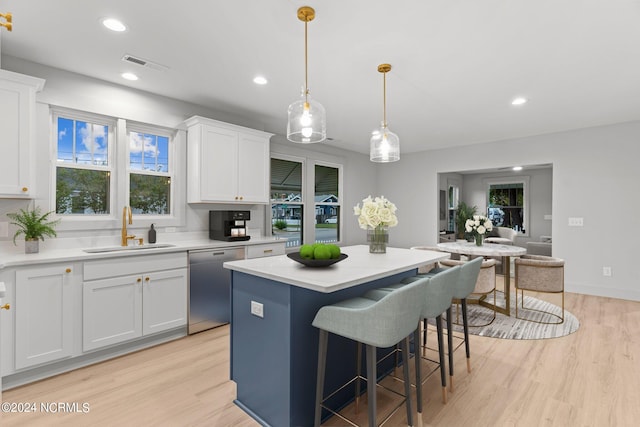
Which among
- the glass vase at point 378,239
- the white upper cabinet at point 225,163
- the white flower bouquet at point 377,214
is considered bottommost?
the glass vase at point 378,239

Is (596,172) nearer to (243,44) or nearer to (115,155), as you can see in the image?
(243,44)

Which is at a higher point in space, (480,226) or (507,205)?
(507,205)

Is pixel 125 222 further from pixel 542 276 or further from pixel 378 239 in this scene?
pixel 542 276

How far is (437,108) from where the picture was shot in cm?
411

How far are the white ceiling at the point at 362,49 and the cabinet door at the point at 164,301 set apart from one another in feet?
6.39

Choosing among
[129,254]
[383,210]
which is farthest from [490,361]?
[129,254]

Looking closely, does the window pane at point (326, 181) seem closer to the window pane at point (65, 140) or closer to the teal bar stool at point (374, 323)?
the window pane at point (65, 140)

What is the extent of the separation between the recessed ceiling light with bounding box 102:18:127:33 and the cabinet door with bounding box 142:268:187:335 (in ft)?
6.62

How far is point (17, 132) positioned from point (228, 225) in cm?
197

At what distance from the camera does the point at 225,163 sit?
394 centimetres

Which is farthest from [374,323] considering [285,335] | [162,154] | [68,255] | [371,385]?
[162,154]

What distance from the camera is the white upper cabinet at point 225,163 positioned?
374 cm

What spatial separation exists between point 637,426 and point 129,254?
3.84 m

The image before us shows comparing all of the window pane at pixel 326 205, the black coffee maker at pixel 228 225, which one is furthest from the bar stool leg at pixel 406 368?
the window pane at pixel 326 205
